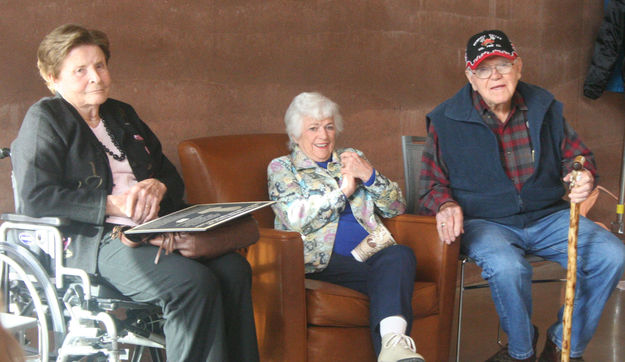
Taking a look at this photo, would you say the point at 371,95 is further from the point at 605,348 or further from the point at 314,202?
the point at 605,348

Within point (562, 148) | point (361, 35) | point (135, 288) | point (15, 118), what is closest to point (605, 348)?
point (562, 148)

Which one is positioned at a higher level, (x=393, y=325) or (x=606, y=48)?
(x=606, y=48)

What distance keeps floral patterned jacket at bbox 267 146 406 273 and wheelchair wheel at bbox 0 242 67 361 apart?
99 cm

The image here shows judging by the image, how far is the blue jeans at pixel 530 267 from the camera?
262 centimetres

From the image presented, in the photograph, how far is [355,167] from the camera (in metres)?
2.86

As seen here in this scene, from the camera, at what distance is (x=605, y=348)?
326 cm

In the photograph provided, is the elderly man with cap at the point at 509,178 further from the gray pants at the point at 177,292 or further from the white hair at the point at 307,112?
the gray pants at the point at 177,292

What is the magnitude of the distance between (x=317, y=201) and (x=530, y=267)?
84 centimetres

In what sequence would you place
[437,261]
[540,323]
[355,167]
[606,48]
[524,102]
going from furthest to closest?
[606,48] → [540,323] → [524,102] → [355,167] → [437,261]

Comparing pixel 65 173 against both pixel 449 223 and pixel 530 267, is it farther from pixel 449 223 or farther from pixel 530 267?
pixel 530 267

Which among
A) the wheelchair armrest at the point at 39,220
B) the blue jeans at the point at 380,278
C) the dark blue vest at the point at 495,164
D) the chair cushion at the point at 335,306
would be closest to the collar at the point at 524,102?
the dark blue vest at the point at 495,164

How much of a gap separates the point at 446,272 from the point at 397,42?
5.48 ft

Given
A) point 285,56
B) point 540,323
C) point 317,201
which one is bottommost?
point 540,323

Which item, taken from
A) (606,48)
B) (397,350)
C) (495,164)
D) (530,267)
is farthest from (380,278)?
(606,48)
